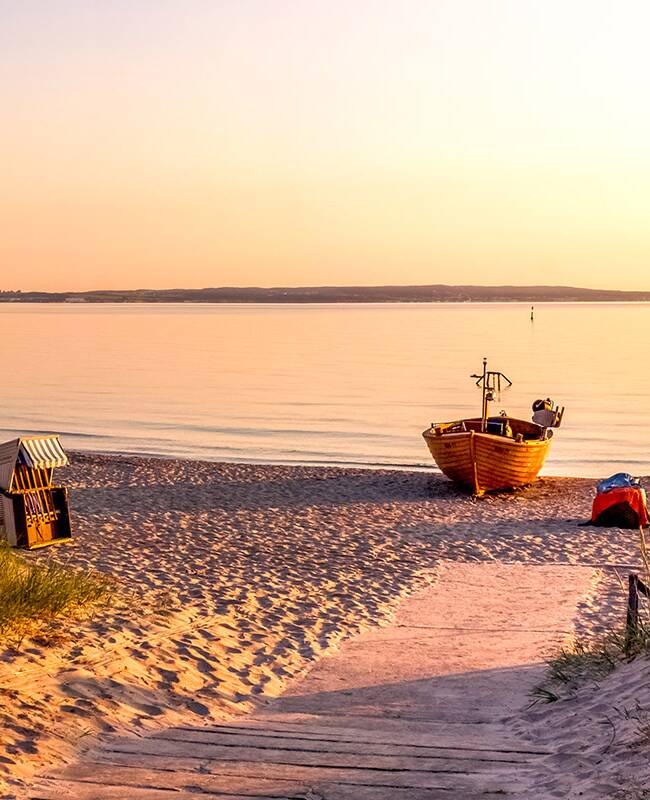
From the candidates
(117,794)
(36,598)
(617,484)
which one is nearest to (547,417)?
(617,484)

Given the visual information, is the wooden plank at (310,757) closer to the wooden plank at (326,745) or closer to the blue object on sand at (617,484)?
the wooden plank at (326,745)

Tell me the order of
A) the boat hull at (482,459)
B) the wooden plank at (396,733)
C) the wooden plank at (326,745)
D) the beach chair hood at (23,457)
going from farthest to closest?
the boat hull at (482,459) → the beach chair hood at (23,457) → the wooden plank at (396,733) → the wooden plank at (326,745)

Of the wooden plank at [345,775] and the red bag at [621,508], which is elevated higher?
the wooden plank at [345,775]

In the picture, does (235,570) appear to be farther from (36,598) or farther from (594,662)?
(594,662)

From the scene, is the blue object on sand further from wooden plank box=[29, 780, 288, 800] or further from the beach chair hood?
A: wooden plank box=[29, 780, 288, 800]

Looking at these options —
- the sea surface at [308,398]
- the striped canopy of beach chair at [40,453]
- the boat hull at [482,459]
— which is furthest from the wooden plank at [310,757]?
the sea surface at [308,398]

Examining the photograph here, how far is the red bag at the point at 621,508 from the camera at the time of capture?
53.8ft

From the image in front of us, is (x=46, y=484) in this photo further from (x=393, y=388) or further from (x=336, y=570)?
(x=393, y=388)

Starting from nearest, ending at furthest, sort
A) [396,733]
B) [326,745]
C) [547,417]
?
[326,745], [396,733], [547,417]

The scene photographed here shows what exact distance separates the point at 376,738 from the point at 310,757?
60 cm

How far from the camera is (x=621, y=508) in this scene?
16547 mm

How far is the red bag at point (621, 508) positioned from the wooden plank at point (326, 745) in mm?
11134

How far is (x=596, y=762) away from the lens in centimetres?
545

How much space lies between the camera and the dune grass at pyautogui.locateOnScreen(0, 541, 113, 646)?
8.32 metres
